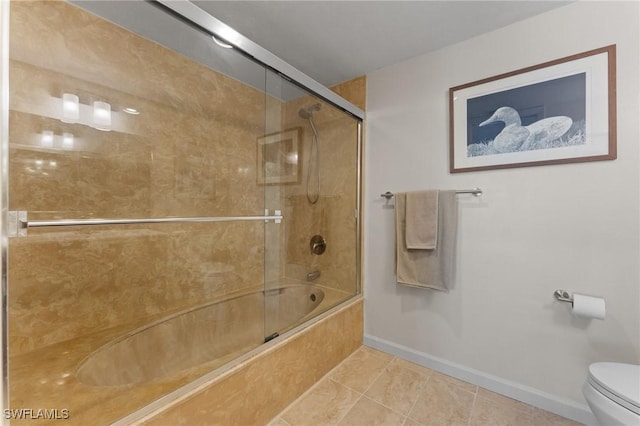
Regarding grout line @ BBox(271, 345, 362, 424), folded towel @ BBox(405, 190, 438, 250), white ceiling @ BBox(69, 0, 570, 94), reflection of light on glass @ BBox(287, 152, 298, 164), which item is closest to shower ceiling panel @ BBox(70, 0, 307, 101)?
white ceiling @ BBox(69, 0, 570, 94)

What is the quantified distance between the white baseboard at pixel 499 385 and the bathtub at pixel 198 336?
71 cm

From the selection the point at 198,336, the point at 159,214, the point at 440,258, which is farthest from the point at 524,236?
the point at 159,214

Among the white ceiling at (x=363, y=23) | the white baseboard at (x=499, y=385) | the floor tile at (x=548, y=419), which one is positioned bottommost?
the floor tile at (x=548, y=419)

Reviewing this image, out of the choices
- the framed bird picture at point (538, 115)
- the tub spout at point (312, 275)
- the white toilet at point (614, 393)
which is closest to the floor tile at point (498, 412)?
the white toilet at point (614, 393)

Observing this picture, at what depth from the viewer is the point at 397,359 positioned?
1794mm

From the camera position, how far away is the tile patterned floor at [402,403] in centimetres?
126

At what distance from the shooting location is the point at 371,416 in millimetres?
1282

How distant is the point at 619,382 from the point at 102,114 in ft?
8.75

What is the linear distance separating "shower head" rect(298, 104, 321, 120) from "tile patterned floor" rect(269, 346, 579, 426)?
1775 mm

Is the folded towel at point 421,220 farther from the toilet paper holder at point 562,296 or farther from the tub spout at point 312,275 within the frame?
the tub spout at point 312,275

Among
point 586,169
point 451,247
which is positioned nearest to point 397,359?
point 451,247

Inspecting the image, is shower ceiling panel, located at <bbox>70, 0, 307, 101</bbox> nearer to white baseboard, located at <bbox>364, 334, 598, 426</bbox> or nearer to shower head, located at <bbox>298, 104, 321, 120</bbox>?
shower head, located at <bbox>298, 104, 321, 120</bbox>

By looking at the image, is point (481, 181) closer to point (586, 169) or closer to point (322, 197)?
point (586, 169)

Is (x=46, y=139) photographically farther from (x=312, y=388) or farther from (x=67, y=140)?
(x=312, y=388)
